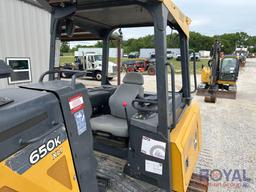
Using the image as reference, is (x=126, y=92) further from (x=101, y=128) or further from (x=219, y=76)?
(x=219, y=76)

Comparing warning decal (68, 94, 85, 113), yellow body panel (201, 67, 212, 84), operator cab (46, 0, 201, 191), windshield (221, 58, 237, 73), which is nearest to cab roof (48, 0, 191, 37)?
operator cab (46, 0, 201, 191)

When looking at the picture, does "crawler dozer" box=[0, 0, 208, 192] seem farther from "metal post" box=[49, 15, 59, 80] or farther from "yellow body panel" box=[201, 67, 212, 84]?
"yellow body panel" box=[201, 67, 212, 84]

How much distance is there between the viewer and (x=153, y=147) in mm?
2021

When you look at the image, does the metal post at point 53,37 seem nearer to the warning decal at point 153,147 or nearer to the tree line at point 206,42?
the warning decal at point 153,147

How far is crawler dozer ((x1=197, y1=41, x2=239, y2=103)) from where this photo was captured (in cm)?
1057

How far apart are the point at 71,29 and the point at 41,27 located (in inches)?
193

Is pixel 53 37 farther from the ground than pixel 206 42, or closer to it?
closer to it

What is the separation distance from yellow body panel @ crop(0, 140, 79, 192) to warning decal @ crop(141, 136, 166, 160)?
855 mm

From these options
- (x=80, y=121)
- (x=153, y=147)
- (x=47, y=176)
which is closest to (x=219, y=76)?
(x=153, y=147)

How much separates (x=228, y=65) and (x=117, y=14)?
10997 millimetres

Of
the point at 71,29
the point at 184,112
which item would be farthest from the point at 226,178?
the point at 71,29

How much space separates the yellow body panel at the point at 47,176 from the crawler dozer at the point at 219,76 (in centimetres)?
925

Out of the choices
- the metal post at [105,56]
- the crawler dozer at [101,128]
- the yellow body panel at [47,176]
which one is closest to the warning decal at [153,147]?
the crawler dozer at [101,128]

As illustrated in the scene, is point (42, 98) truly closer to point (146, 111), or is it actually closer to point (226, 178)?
point (146, 111)
